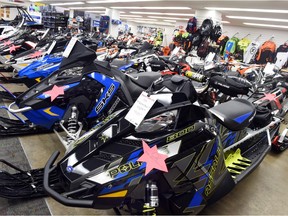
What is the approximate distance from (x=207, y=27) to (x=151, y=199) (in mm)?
8209

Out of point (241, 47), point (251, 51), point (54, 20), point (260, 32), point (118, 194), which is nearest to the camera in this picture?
point (118, 194)

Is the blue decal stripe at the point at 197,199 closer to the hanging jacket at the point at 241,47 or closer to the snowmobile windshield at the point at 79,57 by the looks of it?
the snowmobile windshield at the point at 79,57

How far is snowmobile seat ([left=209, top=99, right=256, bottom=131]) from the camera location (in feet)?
5.65

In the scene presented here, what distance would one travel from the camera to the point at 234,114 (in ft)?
6.00

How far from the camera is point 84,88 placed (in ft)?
7.65

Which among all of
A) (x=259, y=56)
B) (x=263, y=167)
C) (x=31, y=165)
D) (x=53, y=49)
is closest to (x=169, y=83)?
(x=31, y=165)

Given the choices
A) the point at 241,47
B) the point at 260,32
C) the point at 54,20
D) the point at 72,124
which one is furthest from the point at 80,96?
the point at 260,32

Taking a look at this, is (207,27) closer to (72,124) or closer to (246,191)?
(246,191)

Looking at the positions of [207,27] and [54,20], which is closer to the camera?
[207,27]

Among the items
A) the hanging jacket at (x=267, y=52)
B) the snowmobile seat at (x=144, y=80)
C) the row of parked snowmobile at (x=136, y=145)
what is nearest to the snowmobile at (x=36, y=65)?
the row of parked snowmobile at (x=136, y=145)

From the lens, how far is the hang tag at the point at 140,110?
1.21 m

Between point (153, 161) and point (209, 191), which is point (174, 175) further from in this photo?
point (209, 191)

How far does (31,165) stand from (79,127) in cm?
51

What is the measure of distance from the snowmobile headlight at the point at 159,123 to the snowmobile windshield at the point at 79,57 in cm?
123
